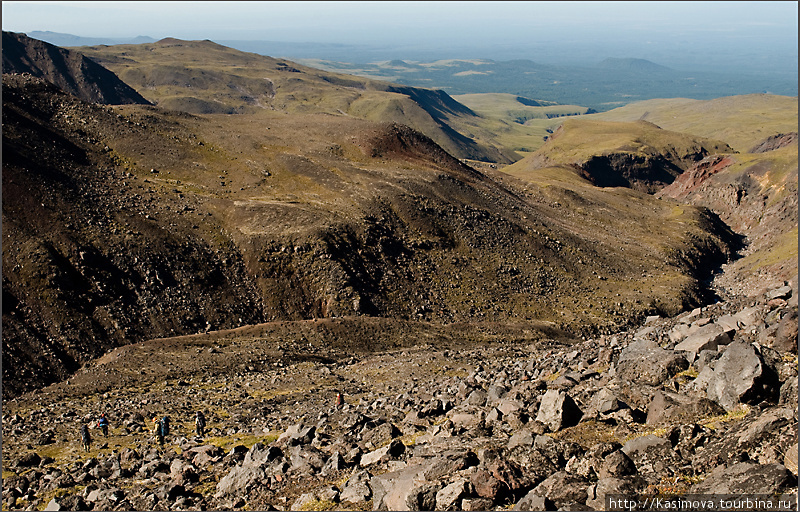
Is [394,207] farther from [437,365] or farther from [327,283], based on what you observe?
[437,365]

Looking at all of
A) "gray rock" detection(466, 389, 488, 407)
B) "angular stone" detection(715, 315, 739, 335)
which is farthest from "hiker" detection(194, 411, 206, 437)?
"angular stone" detection(715, 315, 739, 335)

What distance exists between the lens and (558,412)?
78.3ft

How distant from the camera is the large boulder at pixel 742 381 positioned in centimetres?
2133

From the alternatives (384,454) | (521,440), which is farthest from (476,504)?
(384,454)

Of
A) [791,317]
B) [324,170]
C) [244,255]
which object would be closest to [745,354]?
[791,317]

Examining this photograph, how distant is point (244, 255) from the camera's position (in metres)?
62.7

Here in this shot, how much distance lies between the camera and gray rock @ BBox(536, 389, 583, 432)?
2369 cm

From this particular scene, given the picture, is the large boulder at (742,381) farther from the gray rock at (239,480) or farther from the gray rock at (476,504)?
the gray rock at (239,480)

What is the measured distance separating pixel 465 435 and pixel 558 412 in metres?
4.01

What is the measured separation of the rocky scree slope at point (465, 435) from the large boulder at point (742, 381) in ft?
0.17

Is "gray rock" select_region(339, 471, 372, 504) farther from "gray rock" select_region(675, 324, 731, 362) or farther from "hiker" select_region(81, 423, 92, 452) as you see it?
"hiker" select_region(81, 423, 92, 452)

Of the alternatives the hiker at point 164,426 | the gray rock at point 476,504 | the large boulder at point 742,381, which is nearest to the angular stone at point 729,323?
the large boulder at point 742,381

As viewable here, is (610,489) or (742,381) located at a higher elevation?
(742,381)

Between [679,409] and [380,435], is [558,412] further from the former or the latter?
[380,435]
